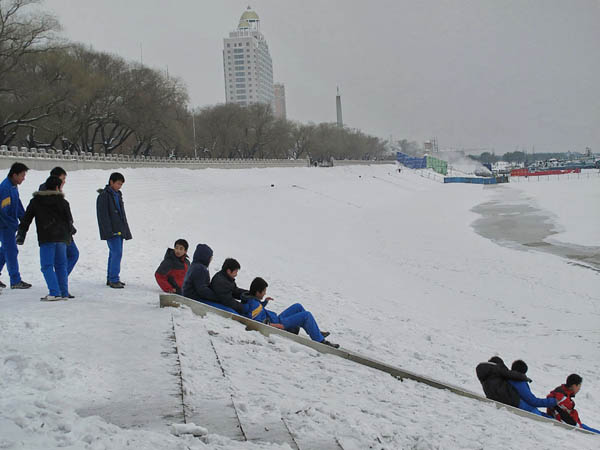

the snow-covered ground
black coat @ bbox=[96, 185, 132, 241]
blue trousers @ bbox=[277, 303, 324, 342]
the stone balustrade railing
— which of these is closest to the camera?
the snow-covered ground

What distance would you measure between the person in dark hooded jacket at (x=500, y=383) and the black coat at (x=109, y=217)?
5.60 meters

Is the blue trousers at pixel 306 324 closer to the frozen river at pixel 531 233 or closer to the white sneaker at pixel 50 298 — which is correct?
the white sneaker at pixel 50 298

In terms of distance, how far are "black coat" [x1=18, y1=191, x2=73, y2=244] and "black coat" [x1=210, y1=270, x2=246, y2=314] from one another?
2.06 meters

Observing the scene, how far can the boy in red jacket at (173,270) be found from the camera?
867 cm

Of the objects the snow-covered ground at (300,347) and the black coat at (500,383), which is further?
the black coat at (500,383)

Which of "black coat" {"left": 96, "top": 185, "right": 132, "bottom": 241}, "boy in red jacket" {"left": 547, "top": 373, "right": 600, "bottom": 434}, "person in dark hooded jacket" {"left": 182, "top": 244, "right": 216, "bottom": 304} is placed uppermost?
"black coat" {"left": 96, "top": 185, "right": 132, "bottom": 241}

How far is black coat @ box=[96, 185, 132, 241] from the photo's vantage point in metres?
8.84

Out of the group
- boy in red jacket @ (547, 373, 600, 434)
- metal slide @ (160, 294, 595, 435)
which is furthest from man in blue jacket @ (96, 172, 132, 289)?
boy in red jacket @ (547, 373, 600, 434)

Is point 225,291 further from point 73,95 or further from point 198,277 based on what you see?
point 73,95

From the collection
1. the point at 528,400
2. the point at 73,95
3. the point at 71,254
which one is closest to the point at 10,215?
the point at 71,254

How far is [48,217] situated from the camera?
7578mm

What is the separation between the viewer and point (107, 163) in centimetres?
4259

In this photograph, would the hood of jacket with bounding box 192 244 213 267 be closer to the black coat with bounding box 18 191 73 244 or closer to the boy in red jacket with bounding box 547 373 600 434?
the black coat with bounding box 18 191 73 244

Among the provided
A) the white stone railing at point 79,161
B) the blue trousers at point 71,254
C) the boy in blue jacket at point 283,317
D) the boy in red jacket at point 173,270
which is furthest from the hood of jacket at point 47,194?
the white stone railing at point 79,161
